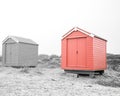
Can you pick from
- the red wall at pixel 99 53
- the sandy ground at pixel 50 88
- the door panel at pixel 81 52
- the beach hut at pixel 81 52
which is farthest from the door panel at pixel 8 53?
the red wall at pixel 99 53

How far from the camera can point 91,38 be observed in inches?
550

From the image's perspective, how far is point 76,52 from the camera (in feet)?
47.9

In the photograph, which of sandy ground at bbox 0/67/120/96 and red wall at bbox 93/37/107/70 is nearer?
sandy ground at bbox 0/67/120/96

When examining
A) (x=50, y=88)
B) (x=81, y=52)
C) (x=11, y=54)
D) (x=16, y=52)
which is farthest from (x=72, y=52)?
(x=11, y=54)

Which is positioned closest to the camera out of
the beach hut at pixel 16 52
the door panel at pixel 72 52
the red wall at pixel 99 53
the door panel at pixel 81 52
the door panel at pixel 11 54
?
the door panel at pixel 81 52

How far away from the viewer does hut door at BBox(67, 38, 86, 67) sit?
1423cm

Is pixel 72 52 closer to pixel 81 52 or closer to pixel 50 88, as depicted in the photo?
pixel 81 52

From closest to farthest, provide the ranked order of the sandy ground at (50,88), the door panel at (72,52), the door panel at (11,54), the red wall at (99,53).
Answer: the sandy ground at (50,88) → the red wall at (99,53) → the door panel at (72,52) → the door panel at (11,54)

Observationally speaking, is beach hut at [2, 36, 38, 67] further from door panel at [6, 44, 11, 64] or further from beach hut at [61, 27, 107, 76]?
beach hut at [61, 27, 107, 76]

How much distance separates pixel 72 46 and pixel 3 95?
8.41 m

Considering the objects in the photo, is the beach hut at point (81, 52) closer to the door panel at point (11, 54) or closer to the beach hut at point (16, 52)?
the beach hut at point (16, 52)

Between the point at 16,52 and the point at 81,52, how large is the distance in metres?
8.30

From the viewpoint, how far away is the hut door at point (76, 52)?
560 inches

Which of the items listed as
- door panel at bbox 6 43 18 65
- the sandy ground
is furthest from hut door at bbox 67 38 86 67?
door panel at bbox 6 43 18 65
